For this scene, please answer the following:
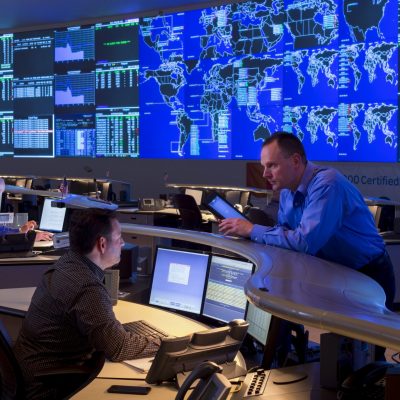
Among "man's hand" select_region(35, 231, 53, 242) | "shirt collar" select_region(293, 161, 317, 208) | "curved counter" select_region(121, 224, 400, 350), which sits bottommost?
"man's hand" select_region(35, 231, 53, 242)

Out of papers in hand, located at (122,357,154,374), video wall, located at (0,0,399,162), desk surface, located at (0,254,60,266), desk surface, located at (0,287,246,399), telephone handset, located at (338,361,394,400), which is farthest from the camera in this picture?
video wall, located at (0,0,399,162)

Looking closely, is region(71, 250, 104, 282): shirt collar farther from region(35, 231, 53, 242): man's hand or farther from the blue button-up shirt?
region(35, 231, 53, 242): man's hand

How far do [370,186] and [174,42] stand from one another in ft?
13.7

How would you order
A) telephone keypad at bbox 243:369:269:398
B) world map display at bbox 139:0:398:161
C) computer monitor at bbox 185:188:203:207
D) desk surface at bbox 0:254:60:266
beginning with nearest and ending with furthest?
telephone keypad at bbox 243:369:269:398 < desk surface at bbox 0:254:60:266 < computer monitor at bbox 185:188:203:207 < world map display at bbox 139:0:398:161

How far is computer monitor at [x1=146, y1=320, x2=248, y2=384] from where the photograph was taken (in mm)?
2418

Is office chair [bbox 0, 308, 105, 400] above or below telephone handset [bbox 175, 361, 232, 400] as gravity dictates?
below

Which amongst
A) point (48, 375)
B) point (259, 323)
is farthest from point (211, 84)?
point (48, 375)

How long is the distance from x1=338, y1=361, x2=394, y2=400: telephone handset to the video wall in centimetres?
777

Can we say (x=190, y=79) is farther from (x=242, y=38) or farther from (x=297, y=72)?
(x=297, y=72)

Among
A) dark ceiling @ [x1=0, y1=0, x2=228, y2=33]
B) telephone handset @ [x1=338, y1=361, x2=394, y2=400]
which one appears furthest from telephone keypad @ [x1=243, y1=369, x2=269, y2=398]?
dark ceiling @ [x1=0, y1=0, x2=228, y2=33]

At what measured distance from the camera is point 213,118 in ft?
38.0

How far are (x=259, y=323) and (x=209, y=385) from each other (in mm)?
1238

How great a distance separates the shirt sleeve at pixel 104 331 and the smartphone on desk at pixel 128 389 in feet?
0.94

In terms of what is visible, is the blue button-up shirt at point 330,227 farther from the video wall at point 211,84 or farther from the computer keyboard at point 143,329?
the video wall at point 211,84
